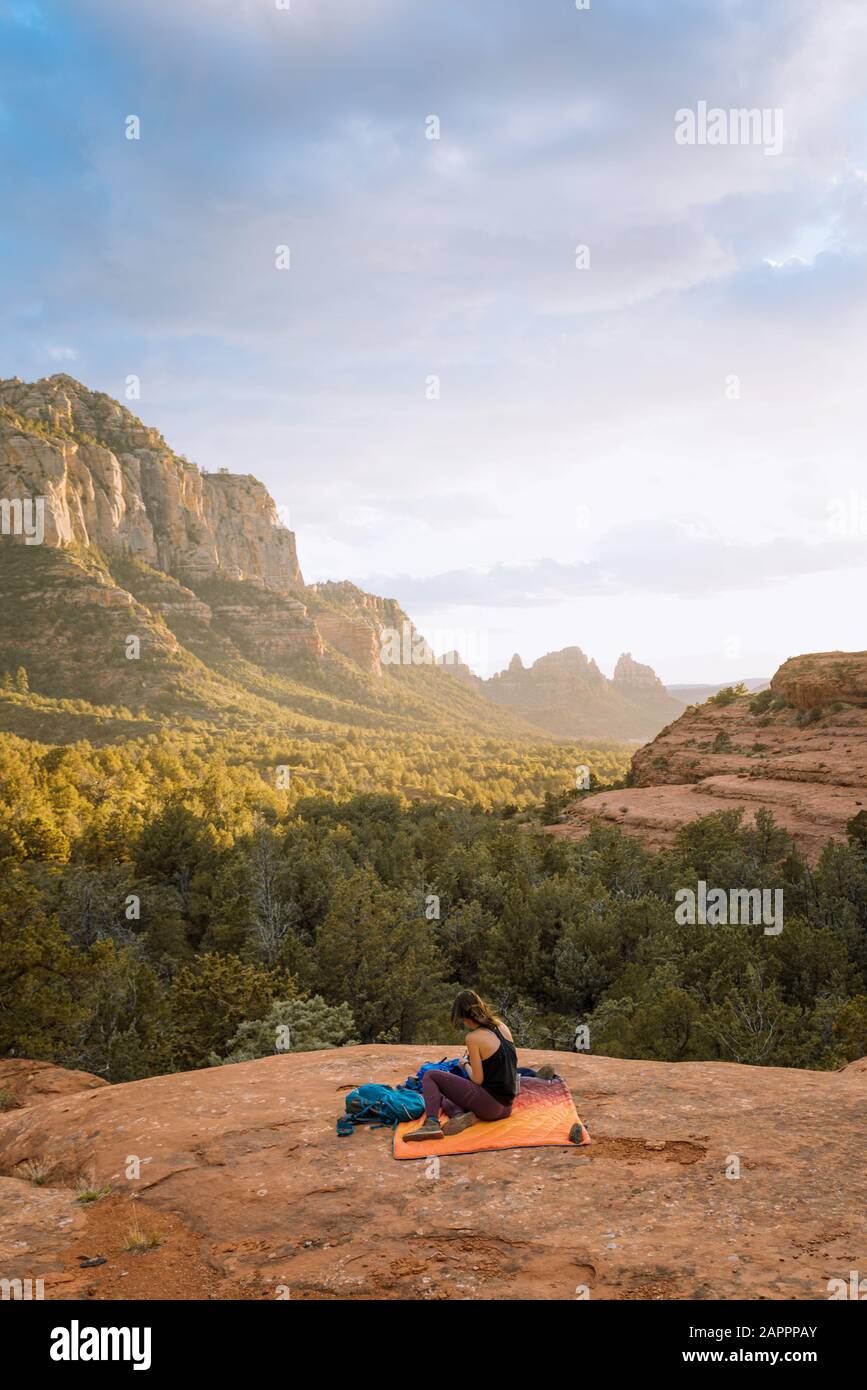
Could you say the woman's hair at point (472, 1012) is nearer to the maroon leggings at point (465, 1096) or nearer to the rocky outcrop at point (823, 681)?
the maroon leggings at point (465, 1096)

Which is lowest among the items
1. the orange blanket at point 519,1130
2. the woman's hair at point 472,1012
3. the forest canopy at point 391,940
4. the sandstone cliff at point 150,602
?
the forest canopy at point 391,940

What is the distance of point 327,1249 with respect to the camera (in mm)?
4465

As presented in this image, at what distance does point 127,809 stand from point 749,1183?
34.9 metres

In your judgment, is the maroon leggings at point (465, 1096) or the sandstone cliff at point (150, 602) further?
the sandstone cliff at point (150, 602)

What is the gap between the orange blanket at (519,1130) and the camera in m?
5.73

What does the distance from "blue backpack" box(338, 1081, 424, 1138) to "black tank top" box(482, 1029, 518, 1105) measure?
0.65 meters

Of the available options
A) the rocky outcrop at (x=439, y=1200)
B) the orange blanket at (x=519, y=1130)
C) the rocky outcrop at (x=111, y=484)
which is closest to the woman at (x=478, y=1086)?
the orange blanket at (x=519, y=1130)

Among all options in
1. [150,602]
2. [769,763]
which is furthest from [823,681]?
[150,602]

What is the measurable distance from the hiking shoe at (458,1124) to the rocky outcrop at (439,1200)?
274 millimetres

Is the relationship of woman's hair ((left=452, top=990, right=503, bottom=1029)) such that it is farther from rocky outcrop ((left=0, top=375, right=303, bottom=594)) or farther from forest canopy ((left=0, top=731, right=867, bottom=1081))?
rocky outcrop ((left=0, top=375, right=303, bottom=594))

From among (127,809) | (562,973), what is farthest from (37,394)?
(562,973)

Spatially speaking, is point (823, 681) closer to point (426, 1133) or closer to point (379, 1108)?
point (379, 1108)

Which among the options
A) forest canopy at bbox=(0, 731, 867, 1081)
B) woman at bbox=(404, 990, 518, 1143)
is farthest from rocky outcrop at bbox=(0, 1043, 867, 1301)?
forest canopy at bbox=(0, 731, 867, 1081)
